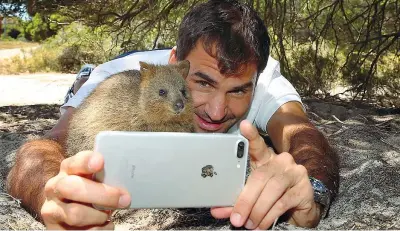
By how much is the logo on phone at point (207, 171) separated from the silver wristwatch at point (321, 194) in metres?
0.92

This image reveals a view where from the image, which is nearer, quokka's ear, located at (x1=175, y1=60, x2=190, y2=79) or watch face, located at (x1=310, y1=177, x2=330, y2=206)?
watch face, located at (x1=310, y1=177, x2=330, y2=206)

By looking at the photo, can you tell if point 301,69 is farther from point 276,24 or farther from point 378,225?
point 378,225

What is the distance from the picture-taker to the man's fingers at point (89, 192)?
1854 mm

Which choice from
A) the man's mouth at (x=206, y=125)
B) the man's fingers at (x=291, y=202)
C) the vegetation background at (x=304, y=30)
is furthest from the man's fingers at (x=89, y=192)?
the vegetation background at (x=304, y=30)

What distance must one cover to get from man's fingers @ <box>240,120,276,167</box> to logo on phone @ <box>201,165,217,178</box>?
0.67ft

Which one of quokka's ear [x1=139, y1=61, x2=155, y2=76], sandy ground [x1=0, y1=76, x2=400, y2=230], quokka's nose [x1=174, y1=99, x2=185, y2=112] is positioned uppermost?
quokka's ear [x1=139, y1=61, x2=155, y2=76]

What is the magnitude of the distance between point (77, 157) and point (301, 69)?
27.6ft

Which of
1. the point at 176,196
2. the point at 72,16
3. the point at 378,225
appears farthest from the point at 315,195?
the point at 72,16

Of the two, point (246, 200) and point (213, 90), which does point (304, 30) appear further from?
point (246, 200)

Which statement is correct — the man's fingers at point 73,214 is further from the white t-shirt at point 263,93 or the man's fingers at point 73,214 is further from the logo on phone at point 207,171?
the white t-shirt at point 263,93

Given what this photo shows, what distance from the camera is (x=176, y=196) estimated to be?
6.79 feet

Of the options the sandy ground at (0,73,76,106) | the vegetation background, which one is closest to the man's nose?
the vegetation background

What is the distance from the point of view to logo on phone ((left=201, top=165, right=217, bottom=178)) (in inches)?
A: 82.6

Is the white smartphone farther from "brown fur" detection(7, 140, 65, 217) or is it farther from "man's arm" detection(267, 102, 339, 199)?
"man's arm" detection(267, 102, 339, 199)
